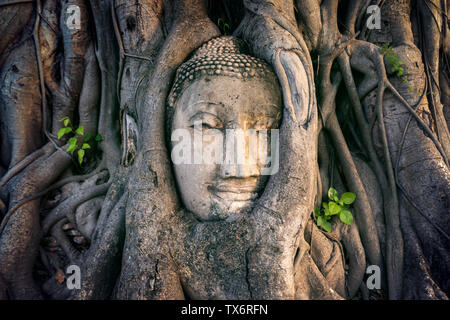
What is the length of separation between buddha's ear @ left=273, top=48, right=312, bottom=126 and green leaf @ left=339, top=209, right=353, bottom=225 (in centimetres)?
81

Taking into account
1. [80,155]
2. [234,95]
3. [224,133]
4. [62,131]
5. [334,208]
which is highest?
[234,95]

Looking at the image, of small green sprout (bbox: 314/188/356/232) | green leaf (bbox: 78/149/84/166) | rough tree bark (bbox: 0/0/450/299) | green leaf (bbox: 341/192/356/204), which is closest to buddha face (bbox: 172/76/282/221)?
rough tree bark (bbox: 0/0/450/299)

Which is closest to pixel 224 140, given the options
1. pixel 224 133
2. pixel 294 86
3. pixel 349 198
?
pixel 224 133

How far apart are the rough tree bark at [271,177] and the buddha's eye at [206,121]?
0.33 meters

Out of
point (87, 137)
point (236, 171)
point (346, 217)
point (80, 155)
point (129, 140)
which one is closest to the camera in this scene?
point (236, 171)

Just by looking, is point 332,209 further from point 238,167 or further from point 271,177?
point 238,167

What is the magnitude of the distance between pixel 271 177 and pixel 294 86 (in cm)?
64

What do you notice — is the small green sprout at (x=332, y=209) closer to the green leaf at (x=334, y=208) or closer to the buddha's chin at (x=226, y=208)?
the green leaf at (x=334, y=208)

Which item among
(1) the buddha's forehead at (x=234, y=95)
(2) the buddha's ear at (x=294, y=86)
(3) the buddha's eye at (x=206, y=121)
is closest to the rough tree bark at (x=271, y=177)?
(2) the buddha's ear at (x=294, y=86)

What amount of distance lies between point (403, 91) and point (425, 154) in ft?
1.99

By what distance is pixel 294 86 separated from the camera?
1.71 meters

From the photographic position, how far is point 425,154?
2.04 meters

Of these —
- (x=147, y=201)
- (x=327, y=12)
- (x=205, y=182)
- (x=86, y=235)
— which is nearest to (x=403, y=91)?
(x=327, y=12)

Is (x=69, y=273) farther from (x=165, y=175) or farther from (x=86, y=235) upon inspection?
(x=165, y=175)
